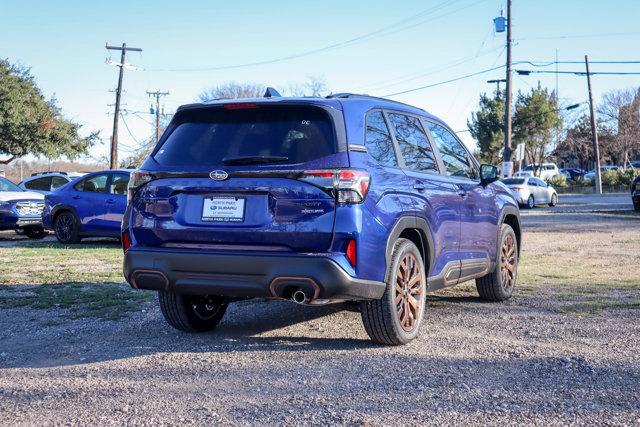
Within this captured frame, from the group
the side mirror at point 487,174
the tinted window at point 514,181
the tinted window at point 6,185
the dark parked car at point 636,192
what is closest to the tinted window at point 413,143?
the side mirror at point 487,174

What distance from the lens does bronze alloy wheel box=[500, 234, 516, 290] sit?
8.16m

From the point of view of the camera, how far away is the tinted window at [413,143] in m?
6.25

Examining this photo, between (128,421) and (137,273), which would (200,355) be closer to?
(137,273)

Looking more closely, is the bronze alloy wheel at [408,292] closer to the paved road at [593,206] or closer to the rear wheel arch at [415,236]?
the rear wheel arch at [415,236]

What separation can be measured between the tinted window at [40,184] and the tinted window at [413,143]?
18.7 m

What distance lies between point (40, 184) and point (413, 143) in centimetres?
1909

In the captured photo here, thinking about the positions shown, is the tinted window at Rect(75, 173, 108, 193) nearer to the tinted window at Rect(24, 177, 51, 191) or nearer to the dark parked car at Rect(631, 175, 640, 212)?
the tinted window at Rect(24, 177, 51, 191)

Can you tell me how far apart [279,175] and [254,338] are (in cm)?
161

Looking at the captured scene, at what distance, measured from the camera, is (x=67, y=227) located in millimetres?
15797

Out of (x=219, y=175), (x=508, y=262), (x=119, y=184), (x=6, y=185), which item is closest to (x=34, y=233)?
(x=6, y=185)

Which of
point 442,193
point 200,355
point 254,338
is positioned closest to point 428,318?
point 442,193

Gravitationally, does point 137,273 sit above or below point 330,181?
below

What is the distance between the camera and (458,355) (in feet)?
18.0

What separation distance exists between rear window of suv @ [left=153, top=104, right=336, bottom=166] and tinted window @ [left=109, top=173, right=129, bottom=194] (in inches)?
382
